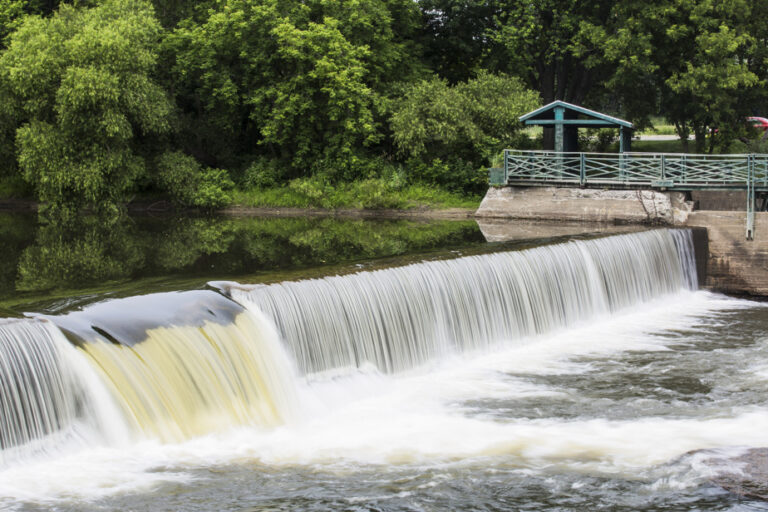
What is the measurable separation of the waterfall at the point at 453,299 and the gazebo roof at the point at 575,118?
8.01 meters

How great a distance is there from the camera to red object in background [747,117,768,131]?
42.2 m

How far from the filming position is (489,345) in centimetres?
1845

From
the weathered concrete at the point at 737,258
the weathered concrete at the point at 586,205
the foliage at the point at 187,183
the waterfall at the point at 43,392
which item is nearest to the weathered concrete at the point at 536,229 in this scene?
the weathered concrete at the point at 586,205

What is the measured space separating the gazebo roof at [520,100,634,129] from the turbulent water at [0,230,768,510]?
45.1ft

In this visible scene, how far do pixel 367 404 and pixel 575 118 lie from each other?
20777mm

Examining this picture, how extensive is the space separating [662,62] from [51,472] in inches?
1359

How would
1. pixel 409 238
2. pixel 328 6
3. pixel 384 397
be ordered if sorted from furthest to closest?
pixel 328 6, pixel 409 238, pixel 384 397

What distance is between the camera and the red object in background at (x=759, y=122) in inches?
1662

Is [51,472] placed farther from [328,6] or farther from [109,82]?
[328,6]

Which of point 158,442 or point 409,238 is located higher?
point 409,238

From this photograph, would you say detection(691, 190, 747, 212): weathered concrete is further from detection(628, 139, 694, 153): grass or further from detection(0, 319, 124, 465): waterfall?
detection(0, 319, 124, 465): waterfall

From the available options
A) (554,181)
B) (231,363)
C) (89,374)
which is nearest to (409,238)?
(554,181)

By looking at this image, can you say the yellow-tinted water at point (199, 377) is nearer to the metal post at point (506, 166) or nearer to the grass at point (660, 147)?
the metal post at point (506, 166)

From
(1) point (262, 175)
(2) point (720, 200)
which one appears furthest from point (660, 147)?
(1) point (262, 175)
